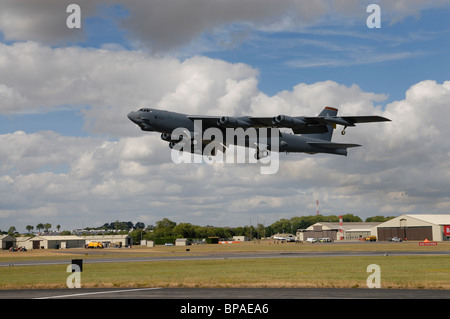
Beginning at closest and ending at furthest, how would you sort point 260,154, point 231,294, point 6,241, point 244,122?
1. point 231,294
2. point 244,122
3. point 260,154
4. point 6,241

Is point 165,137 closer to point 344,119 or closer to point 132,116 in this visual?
point 132,116

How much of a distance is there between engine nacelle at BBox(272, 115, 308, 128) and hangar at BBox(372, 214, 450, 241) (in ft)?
303

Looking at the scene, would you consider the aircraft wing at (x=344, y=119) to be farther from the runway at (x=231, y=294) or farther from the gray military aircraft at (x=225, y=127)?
the runway at (x=231, y=294)

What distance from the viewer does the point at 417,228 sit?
4943 inches

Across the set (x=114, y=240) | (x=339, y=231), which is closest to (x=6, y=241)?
(x=114, y=240)

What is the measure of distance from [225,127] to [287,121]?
602cm

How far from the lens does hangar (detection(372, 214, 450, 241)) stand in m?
121

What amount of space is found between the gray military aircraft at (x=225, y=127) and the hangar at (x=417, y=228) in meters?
80.8

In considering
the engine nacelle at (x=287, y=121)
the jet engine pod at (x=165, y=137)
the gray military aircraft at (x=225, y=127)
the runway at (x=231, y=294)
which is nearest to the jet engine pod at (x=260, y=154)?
the gray military aircraft at (x=225, y=127)

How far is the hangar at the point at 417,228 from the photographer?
397 ft
